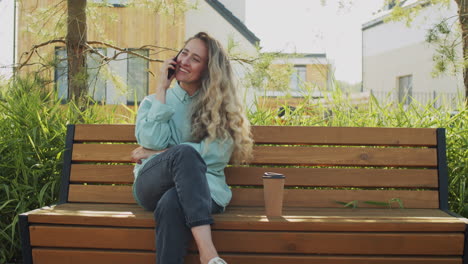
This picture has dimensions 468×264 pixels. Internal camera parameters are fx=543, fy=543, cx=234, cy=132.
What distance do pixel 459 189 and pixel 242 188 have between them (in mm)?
1280

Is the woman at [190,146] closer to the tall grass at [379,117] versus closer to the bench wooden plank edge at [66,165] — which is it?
the bench wooden plank edge at [66,165]

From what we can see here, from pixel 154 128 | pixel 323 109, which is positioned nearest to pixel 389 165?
pixel 323 109

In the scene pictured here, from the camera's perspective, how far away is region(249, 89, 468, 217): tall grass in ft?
10.7

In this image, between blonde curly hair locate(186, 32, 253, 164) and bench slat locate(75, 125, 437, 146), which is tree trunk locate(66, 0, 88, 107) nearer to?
bench slat locate(75, 125, 437, 146)

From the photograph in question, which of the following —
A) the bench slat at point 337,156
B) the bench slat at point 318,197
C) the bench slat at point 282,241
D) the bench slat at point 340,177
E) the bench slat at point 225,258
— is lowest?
the bench slat at point 225,258

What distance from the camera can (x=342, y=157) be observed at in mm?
3014

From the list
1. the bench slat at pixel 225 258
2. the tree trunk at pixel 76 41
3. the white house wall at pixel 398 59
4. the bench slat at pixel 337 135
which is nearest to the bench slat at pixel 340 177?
the bench slat at pixel 337 135

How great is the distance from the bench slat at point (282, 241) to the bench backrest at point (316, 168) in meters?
0.55

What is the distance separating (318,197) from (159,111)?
1.00 meters

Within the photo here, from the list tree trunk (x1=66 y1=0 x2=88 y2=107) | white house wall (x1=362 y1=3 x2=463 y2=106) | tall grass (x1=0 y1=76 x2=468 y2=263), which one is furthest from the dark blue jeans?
white house wall (x1=362 y1=3 x2=463 y2=106)

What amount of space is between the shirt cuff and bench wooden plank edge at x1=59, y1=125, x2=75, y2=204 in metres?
0.71

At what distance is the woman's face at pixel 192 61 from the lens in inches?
109

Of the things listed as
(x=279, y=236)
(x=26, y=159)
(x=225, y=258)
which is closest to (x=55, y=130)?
(x=26, y=159)

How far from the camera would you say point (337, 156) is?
3014 millimetres
